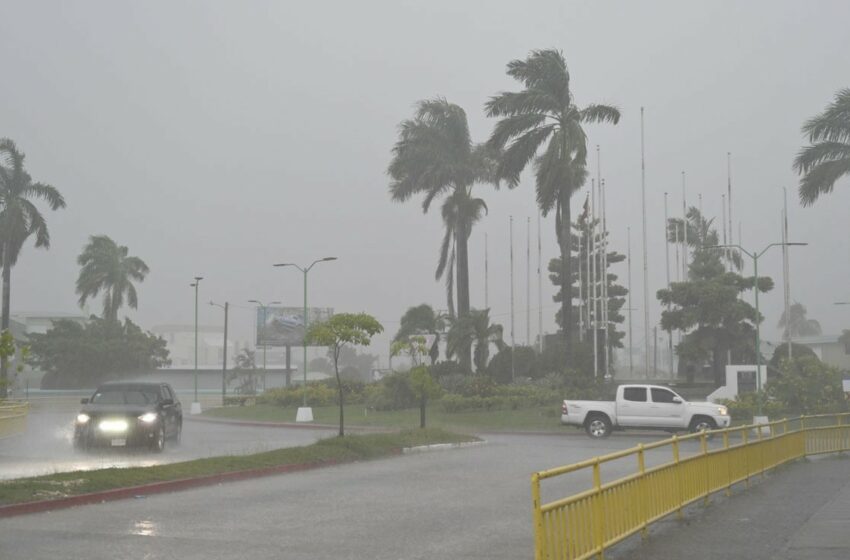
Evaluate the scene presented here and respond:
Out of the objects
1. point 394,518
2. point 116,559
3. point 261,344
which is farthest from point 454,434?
point 261,344

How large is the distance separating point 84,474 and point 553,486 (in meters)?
7.83

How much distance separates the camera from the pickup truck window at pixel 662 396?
1436 inches

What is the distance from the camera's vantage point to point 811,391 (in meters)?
45.2

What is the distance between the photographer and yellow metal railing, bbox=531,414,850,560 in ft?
30.6

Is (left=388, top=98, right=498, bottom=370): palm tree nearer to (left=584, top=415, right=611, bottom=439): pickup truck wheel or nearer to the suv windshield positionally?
(left=584, top=415, right=611, bottom=439): pickup truck wheel

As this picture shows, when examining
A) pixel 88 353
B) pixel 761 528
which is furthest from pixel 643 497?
pixel 88 353

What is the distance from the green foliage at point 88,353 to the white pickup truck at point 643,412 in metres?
69.5

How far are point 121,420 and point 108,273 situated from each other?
260 feet

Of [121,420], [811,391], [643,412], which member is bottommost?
[643,412]

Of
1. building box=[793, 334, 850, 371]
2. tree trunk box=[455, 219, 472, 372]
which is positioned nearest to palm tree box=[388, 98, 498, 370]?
tree trunk box=[455, 219, 472, 372]

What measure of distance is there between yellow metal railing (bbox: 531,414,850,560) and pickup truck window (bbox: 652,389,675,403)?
1417cm

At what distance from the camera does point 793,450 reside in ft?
80.2

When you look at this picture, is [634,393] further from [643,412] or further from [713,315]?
[713,315]

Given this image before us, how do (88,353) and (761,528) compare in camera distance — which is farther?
(88,353)
